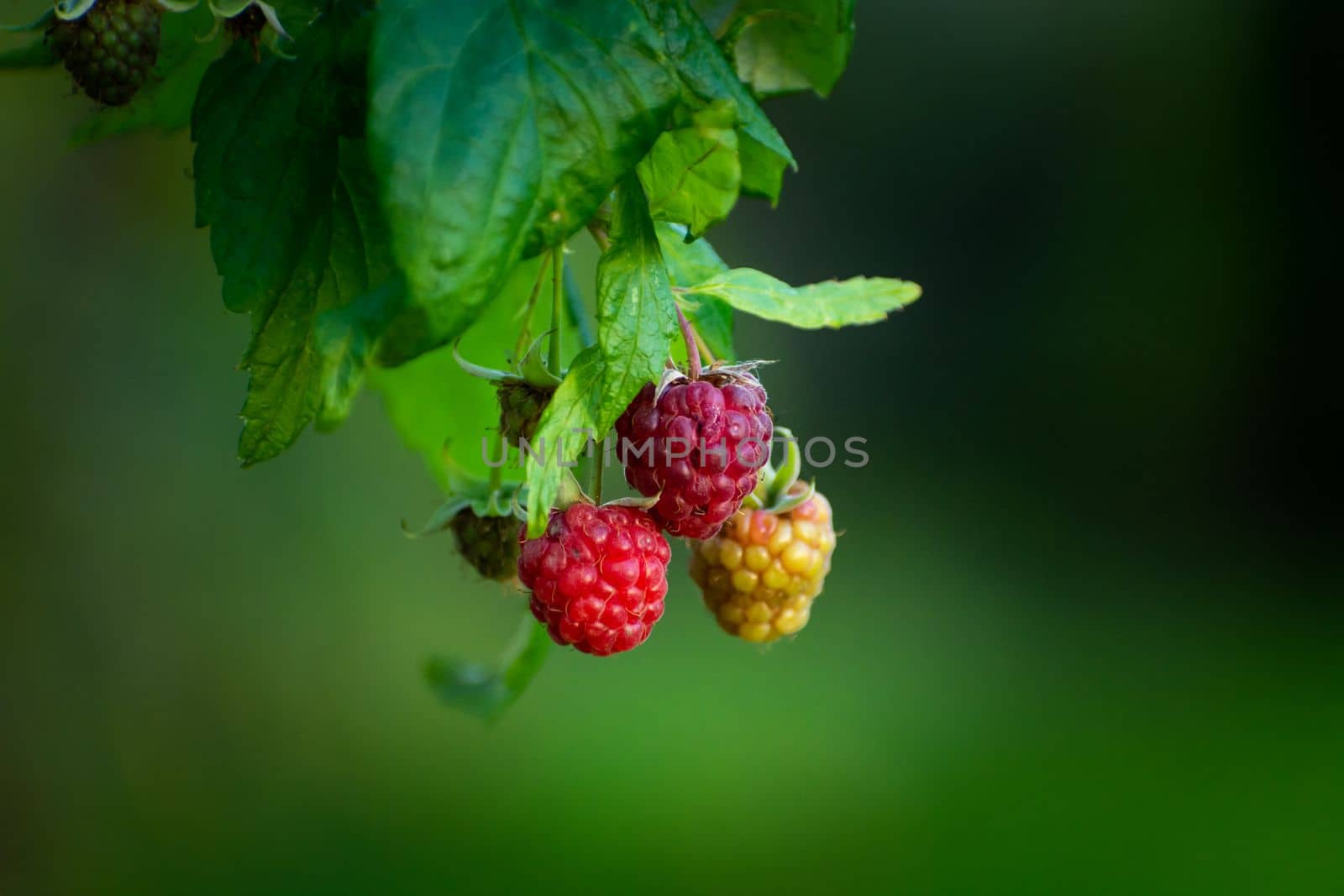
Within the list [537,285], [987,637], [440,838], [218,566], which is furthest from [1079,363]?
[537,285]

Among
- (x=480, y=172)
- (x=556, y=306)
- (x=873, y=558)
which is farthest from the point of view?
(x=873, y=558)

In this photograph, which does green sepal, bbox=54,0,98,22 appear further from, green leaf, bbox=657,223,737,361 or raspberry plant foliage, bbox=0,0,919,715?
green leaf, bbox=657,223,737,361

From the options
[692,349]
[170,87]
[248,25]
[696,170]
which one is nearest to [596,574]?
[692,349]

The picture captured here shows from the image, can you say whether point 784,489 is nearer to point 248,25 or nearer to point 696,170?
point 696,170

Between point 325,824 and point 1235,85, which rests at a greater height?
point 1235,85

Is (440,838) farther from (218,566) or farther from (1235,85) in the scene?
(1235,85)

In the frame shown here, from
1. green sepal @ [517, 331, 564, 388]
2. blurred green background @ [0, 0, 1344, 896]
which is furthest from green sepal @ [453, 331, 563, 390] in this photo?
blurred green background @ [0, 0, 1344, 896]

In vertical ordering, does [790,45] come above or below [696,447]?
above
